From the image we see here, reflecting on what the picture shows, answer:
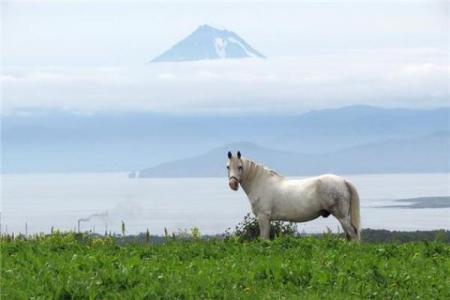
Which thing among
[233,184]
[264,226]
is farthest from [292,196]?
[233,184]

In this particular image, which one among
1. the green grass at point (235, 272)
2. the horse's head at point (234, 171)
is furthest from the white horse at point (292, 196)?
the green grass at point (235, 272)

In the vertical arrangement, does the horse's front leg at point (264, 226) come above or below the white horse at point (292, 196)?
below

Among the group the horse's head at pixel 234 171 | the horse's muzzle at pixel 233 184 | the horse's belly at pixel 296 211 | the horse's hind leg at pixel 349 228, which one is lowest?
the horse's hind leg at pixel 349 228

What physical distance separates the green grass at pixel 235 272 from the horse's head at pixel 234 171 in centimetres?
338

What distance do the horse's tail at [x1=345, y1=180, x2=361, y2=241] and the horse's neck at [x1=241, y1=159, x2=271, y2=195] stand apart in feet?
6.43

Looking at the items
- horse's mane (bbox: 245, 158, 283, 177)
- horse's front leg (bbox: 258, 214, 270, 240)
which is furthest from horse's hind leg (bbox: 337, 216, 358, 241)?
horse's mane (bbox: 245, 158, 283, 177)

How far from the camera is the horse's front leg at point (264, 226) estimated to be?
1984 centimetres

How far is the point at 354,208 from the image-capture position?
19812mm

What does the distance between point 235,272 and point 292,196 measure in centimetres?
714

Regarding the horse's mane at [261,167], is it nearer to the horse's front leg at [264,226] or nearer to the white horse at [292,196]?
the white horse at [292,196]

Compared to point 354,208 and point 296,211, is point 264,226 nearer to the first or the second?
point 296,211

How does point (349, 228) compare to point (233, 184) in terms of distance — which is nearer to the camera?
point (349, 228)

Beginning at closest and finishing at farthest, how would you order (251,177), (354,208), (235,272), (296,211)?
(235,272), (354,208), (296,211), (251,177)

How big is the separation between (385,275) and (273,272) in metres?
1.66
